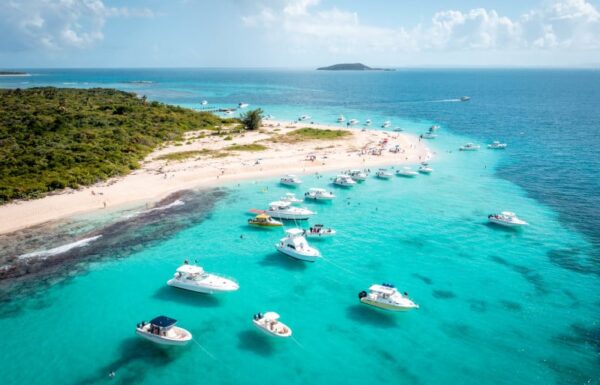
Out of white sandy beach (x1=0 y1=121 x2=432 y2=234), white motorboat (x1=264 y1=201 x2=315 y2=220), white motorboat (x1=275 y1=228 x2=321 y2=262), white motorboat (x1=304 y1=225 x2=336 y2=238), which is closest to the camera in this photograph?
white motorboat (x1=275 y1=228 x2=321 y2=262)

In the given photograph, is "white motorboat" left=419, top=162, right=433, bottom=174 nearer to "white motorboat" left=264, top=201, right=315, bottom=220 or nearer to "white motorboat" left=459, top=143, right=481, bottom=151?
"white motorboat" left=459, top=143, right=481, bottom=151

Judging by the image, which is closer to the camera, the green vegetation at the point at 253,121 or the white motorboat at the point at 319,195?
A: the white motorboat at the point at 319,195

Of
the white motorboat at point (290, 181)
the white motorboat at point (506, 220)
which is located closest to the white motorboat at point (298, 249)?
the white motorboat at point (290, 181)

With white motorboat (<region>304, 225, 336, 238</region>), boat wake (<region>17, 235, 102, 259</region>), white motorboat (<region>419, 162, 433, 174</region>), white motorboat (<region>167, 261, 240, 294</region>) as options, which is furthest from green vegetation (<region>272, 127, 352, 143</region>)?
white motorboat (<region>167, 261, 240, 294</region>)

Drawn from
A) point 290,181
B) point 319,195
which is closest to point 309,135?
point 290,181

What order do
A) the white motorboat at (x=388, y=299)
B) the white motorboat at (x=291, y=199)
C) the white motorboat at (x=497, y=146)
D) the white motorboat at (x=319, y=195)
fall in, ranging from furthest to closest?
1. the white motorboat at (x=497, y=146)
2. the white motorboat at (x=319, y=195)
3. the white motorboat at (x=291, y=199)
4. the white motorboat at (x=388, y=299)

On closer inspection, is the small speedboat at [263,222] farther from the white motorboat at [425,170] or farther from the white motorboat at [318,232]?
the white motorboat at [425,170]

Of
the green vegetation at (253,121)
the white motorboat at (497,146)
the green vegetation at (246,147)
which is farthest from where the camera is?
the green vegetation at (253,121)
